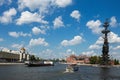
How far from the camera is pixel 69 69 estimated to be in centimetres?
14062

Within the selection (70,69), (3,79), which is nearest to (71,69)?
(70,69)

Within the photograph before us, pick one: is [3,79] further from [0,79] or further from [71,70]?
[71,70]

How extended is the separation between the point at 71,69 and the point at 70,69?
2.02 feet

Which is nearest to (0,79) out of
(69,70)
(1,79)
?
(1,79)

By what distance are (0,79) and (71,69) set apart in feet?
212

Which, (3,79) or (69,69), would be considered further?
(69,69)

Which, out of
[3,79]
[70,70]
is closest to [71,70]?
[70,70]

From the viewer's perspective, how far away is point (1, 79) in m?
81.8

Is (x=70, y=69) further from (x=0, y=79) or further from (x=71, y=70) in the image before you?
(x=0, y=79)

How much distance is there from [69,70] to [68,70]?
0.59 metres

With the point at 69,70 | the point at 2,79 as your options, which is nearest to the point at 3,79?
the point at 2,79

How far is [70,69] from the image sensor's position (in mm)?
140875

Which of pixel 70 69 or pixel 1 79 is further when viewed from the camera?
pixel 70 69

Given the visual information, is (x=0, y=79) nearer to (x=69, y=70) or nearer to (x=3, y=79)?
(x=3, y=79)
